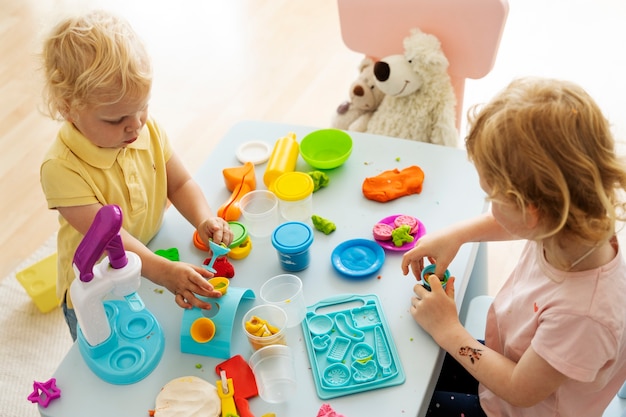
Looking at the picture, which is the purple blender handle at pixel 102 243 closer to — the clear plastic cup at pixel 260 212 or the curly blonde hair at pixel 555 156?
the clear plastic cup at pixel 260 212

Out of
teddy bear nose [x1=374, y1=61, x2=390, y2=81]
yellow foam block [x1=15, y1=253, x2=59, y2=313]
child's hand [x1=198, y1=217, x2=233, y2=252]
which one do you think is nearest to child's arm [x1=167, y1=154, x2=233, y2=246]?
child's hand [x1=198, y1=217, x2=233, y2=252]

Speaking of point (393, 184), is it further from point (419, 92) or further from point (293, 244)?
point (419, 92)

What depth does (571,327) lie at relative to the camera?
849 millimetres

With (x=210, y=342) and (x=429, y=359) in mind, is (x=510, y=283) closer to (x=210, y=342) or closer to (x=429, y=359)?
(x=429, y=359)

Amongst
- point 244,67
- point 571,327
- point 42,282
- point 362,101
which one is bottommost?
point 42,282

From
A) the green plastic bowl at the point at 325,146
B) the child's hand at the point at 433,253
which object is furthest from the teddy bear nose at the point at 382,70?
the child's hand at the point at 433,253

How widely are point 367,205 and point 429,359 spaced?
0.38 meters

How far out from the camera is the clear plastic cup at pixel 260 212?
47.5 inches

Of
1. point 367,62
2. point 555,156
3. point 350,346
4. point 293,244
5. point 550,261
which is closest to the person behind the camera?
point 555,156

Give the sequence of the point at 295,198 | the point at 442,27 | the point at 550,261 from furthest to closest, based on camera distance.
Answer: the point at 442,27, the point at 295,198, the point at 550,261

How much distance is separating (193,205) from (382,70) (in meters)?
0.63

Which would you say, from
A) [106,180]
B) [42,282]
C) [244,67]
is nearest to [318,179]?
[106,180]

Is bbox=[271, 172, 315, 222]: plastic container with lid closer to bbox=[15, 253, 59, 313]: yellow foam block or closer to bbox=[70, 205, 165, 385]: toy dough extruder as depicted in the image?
bbox=[70, 205, 165, 385]: toy dough extruder

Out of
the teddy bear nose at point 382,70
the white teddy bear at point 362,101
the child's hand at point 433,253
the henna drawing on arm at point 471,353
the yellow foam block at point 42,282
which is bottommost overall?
the yellow foam block at point 42,282
